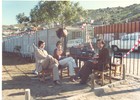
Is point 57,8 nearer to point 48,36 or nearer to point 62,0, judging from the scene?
point 62,0

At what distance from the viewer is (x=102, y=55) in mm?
8047

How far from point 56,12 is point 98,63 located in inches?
484

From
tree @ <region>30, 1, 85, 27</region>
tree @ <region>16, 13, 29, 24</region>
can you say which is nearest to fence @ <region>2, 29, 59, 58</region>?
tree @ <region>30, 1, 85, 27</region>

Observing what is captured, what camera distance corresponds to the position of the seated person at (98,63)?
8.05m

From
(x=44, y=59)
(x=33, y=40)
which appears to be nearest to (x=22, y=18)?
(x=33, y=40)

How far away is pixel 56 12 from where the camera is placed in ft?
65.8

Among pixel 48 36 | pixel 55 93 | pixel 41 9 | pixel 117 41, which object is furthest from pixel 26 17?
pixel 55 93

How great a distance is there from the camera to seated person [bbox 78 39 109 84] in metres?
8.05

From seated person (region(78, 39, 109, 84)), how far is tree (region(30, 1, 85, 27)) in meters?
11.6

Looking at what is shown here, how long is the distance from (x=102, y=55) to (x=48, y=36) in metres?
6.40

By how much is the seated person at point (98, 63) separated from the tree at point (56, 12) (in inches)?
455

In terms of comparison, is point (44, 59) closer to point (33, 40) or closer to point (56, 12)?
point (33, 40)

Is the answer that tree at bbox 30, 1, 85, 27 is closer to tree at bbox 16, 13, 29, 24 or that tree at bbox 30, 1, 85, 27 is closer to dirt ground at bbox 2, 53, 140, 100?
tree at bbox 16, 13, 29, 24

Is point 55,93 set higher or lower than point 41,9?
lower
